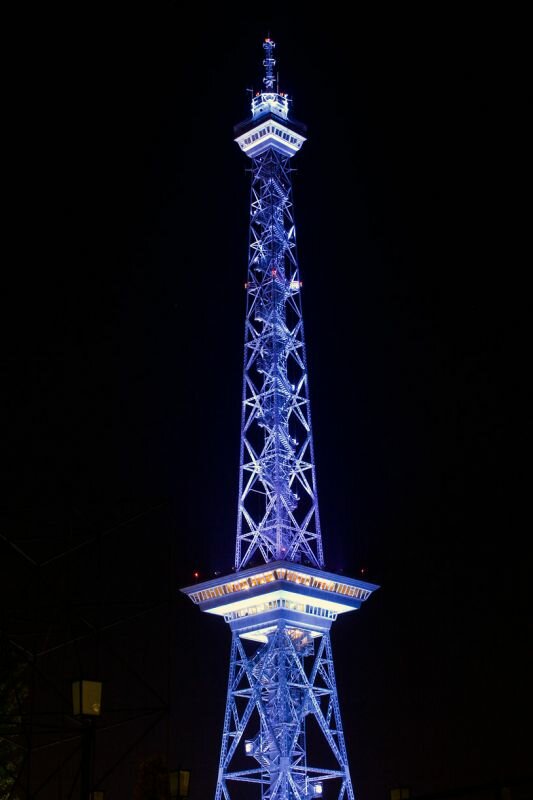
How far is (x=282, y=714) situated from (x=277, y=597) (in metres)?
5.93

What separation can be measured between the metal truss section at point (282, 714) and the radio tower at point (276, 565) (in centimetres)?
6

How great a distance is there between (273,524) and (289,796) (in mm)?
14347

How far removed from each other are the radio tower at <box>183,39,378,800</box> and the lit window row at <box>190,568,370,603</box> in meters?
0.08

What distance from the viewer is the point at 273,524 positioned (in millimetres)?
65250

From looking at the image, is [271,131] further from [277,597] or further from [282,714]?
[282,714]

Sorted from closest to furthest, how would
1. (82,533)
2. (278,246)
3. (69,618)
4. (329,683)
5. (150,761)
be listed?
1. (69,618)
2. (82,533)
3. (150,761)
4. (329,683)
5. (278,246)

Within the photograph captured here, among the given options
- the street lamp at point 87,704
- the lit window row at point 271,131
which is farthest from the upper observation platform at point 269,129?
the street lamp at point 87,704

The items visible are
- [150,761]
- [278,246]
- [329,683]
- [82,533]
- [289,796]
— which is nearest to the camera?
[82,533]

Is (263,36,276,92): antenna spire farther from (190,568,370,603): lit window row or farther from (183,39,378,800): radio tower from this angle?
(190,568,370,603): lit window row

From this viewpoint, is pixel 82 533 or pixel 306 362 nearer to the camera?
pixel 82 533

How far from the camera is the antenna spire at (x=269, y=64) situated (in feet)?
240

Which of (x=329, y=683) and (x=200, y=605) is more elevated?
(x=200, y=605)

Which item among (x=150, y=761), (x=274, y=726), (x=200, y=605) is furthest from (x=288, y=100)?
(x=150, y=761)

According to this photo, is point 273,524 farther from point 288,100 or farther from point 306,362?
point 288,100
